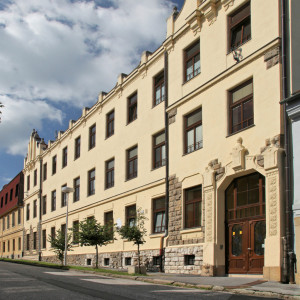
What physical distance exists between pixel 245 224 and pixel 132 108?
1266cm

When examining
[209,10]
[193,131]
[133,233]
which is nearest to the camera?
[209,10]

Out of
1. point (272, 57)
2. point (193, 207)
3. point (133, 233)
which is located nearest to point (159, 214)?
point (133, 233)

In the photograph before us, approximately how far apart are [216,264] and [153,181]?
22.9 feet

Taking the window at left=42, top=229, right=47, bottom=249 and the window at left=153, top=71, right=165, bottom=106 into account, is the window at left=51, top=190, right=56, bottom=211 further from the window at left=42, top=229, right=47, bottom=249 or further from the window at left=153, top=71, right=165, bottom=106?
the window at left=153, top=71, right=165, bottom=106

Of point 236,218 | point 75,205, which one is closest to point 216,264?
point 236,218

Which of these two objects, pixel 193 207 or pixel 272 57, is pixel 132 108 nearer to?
pixel 193 207

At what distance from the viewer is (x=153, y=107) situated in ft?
82.6

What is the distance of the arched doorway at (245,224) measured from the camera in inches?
672

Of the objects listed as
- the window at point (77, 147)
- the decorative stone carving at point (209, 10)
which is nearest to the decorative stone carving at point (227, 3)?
the decorative stone carving at point (209, 10)

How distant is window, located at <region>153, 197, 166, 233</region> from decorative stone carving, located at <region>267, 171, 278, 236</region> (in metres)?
8.19

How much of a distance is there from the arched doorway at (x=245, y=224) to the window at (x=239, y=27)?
5.56 meters

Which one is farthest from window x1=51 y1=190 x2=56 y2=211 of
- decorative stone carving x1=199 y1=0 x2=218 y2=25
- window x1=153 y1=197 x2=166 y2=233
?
decorative stone carving x1=199 y1=0 x2=218 y2=25

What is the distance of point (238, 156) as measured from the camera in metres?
17.8

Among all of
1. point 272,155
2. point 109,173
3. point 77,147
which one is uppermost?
point 77,147
